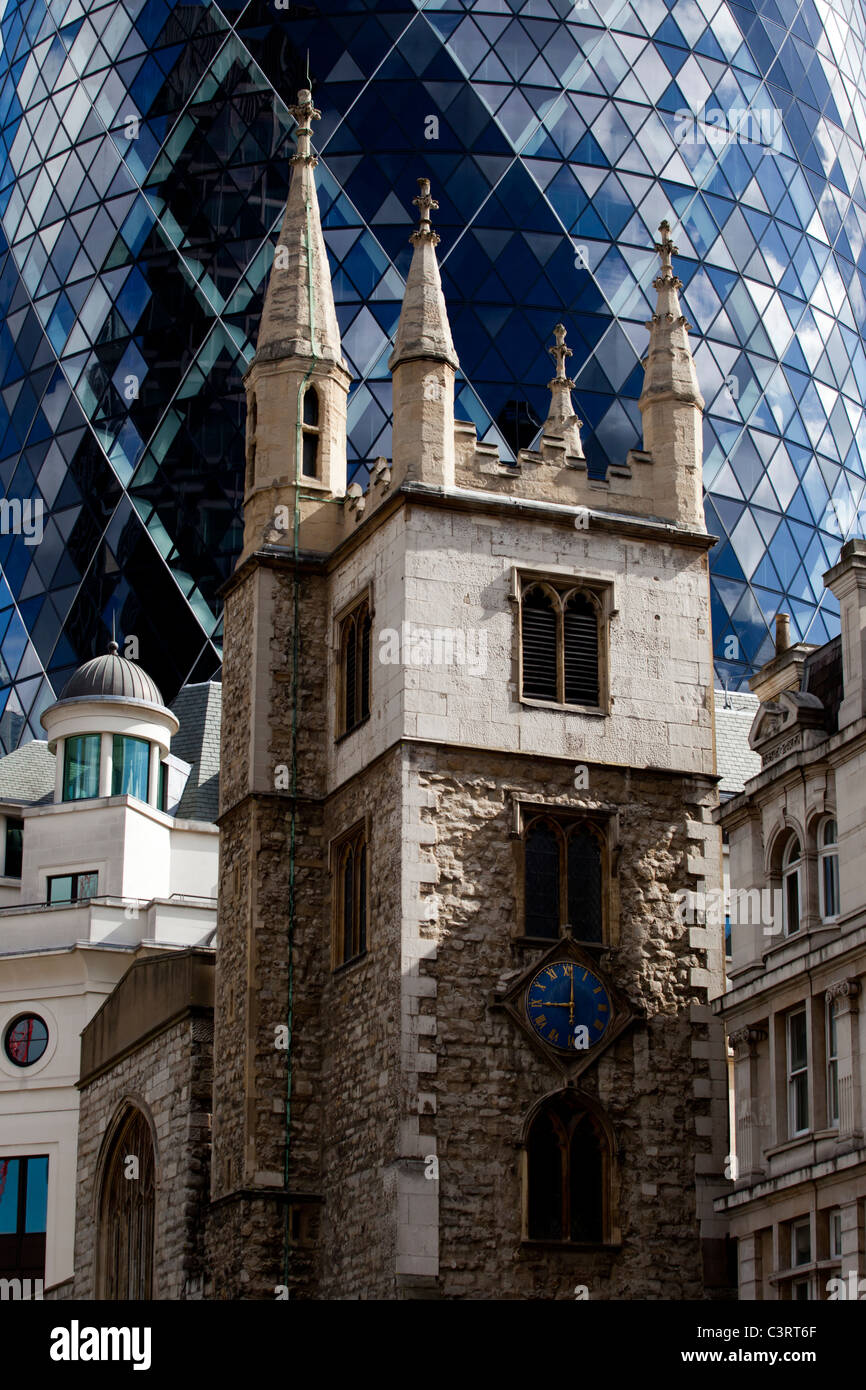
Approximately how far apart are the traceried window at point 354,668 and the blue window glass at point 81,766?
1809 cm

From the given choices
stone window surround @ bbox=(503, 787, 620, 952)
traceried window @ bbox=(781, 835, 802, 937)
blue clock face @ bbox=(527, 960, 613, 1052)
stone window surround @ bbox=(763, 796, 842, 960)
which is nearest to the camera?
stone window surround @ bbox=(763, 796, 842, 960)

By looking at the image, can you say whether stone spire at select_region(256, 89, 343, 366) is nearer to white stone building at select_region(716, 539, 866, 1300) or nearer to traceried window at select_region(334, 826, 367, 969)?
traceried window at select_region(334, 826, 367, 969)

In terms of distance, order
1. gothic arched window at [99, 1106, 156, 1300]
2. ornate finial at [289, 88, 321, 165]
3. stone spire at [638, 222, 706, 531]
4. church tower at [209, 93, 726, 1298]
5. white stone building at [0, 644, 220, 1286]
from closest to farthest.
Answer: church tower at [209, 93, 726, 1298]
stone spire at [638, 222, 706, 531]
gothic arched window at [99, 1106, 156, 1300]
ornate finial at [289, 88, 321, 165]
white stone building at [0, 644, 220, 1286]

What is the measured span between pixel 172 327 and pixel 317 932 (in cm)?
3147

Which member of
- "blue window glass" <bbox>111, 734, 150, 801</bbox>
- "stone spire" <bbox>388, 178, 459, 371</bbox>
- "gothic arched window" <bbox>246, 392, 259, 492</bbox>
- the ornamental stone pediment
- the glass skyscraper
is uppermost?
the glass skyscraper

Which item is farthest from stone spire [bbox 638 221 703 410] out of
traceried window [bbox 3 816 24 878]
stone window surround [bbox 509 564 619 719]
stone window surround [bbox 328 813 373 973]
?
traceried window [bbox 3 816 24 878]

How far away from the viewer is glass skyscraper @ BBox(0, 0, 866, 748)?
63.5 metres

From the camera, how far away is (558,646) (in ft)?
121

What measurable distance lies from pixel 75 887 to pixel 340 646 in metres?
17.6

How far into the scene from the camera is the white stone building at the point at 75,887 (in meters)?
48.3

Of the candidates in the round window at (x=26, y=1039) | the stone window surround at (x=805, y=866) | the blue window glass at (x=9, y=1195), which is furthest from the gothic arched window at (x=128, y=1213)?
the stone window surround at (x=805, y=866)

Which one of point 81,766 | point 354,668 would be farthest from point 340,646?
point 81,766

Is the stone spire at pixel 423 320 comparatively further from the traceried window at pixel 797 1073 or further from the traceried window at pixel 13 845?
the traceried window at pixel 13 845
